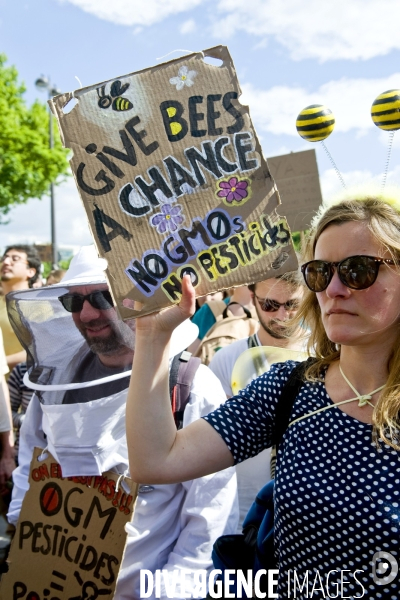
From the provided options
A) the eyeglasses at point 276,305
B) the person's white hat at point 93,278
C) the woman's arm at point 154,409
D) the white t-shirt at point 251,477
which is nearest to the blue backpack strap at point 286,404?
the woman's arm at point 154,409

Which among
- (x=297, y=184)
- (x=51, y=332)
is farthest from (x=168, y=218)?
(x=297, y=184)

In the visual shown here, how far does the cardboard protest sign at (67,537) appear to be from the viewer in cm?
199

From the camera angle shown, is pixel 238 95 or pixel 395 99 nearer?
pixel 238 95

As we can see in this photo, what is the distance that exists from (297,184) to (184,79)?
295 cm

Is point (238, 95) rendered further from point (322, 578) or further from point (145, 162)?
point (322, 578)

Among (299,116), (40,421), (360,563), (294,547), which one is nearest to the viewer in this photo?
(360,563)

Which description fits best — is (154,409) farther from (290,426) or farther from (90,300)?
(90,300)

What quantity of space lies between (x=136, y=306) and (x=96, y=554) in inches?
42.3

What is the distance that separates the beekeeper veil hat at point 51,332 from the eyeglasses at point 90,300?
0.03 metres

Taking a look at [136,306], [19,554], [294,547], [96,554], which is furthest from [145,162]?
[19,554]

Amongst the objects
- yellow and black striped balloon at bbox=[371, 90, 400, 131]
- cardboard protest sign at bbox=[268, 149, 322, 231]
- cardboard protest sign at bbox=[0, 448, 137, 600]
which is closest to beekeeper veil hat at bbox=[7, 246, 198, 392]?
cardboard protest sign at bbox=[0, 448, 137, 600]

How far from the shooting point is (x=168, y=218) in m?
1.48

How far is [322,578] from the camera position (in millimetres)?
1397

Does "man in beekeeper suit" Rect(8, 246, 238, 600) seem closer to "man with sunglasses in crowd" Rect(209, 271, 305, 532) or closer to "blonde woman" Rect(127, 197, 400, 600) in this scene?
"blonde woman" Rect(127, 197, 400, 600)
